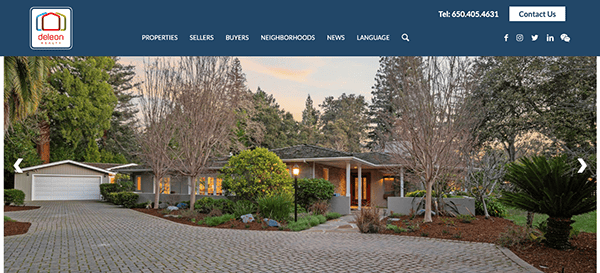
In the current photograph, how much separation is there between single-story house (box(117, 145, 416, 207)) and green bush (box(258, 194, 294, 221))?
14.8 feet

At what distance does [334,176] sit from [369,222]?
10149 millimetres

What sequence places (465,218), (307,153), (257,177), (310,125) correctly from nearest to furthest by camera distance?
(465,218)
(257,177)
(307,153)
(310,125)

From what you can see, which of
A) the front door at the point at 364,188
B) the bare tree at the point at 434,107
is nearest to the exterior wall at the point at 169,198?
the front door at the point at 364,188

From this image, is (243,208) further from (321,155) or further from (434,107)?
(434,107)

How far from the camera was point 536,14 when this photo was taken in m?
3.08

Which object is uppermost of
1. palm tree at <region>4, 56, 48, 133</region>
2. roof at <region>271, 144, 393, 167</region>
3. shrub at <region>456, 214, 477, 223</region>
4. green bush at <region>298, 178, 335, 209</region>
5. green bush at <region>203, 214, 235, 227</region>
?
palm tree at <region>4, 56, 48, 133</region>

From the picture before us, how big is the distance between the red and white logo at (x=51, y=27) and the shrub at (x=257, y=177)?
10.2m

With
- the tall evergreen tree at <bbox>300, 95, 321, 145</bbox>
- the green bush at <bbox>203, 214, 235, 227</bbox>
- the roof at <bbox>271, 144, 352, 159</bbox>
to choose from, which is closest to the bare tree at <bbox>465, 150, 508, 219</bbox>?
the roof at <bbox>271, 144, 352, 159</bbox>

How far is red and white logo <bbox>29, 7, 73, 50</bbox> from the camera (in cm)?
310

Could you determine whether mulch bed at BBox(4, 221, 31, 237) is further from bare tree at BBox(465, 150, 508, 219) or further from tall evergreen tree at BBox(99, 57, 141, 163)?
tall evergreen tree at BBox(99, 57, 141, 163)

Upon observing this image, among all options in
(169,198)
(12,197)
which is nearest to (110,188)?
(12,197)

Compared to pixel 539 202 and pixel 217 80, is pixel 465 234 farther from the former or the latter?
pixel 217 80

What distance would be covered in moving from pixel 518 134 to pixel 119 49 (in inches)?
484

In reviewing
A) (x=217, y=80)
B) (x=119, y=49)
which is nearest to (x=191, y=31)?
(x=119, y=49)
